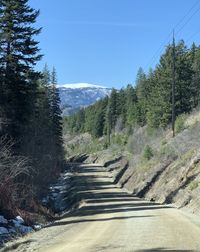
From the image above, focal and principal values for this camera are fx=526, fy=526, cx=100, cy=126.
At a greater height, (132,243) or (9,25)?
(9,25)

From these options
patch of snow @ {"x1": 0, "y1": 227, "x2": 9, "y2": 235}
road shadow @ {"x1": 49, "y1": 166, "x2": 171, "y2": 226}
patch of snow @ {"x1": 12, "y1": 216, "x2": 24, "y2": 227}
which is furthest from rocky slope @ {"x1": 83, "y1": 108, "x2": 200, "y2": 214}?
patch of snow @ {"x1": 0, "y1": 227, "x2": 9, "y2": 235}

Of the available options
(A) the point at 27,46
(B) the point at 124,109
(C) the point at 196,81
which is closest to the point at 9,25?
(A) the point at 27,46

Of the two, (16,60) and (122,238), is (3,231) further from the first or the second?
(16,60)

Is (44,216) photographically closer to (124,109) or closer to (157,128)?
(157,128)

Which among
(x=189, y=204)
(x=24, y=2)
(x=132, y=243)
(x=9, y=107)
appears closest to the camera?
(x=132, y=243)

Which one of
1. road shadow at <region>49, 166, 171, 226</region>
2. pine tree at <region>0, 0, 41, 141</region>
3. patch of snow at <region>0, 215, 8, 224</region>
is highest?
pine tree at <region>0, 0, 41, 141</region>

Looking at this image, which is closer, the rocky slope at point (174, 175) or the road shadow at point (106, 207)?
the road shadow at point (106, 207)

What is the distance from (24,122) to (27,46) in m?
5.41

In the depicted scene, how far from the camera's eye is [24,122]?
37281 mm

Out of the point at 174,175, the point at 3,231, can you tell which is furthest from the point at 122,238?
the point at 174,175

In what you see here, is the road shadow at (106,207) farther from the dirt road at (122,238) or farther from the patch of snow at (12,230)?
the dirt road at (122,238)

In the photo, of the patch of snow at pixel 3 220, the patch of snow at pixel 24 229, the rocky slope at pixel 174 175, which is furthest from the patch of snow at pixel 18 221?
the rocky slope at pixel 174 175

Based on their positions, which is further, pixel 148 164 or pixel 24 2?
pixel 148 164

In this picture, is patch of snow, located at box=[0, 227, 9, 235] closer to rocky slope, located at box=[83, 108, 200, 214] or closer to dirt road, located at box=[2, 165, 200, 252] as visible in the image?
dirt road, located at box=[2, 165, 200, 252]
